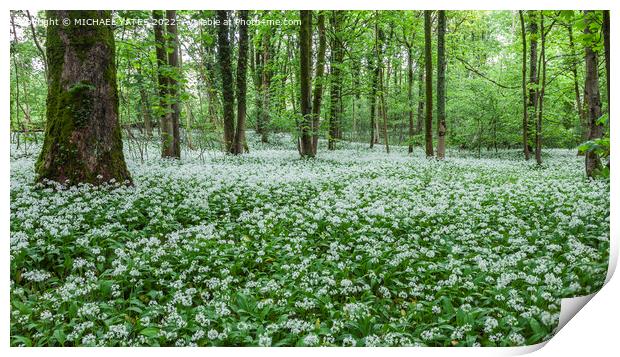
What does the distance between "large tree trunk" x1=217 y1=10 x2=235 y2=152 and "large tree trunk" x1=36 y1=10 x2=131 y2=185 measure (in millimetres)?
2060

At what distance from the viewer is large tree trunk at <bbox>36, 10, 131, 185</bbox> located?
4.60 m

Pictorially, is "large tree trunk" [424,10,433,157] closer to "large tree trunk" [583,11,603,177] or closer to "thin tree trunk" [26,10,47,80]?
"large tree trunk" [583,11,603,177]

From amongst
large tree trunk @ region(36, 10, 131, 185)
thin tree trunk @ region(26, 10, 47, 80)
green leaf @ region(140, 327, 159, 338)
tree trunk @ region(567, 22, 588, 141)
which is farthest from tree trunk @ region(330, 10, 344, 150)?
green leaf @ region(140, 327, 159, 338)

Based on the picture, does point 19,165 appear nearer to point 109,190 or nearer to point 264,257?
point 109,190

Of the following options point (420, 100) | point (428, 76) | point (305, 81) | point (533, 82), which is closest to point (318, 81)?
point (305, 81)

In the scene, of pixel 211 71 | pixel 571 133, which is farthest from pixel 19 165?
pixel 571 133

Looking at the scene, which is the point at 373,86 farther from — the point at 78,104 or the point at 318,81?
the point at 78,104

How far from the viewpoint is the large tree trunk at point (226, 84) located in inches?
264

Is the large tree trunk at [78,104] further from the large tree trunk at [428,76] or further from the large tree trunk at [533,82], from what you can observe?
the large tree trunk at [428,76]

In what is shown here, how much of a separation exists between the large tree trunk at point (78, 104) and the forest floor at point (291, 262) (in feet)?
0.83

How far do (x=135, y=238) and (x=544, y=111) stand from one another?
7.72 m

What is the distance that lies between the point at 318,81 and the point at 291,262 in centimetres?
680

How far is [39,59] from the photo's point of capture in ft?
14.7

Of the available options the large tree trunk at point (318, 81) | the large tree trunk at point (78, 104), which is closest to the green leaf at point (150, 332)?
the large tree trunk at point (78, 104)
